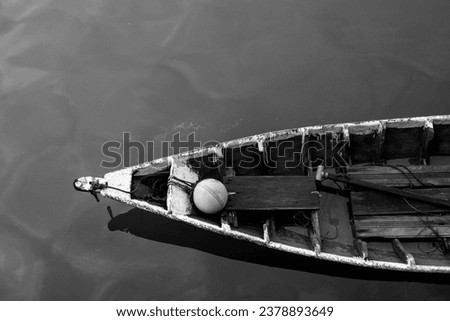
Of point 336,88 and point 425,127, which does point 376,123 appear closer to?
point 425,127

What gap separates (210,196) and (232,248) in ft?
5.72

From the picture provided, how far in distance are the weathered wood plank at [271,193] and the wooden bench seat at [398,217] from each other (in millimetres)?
932

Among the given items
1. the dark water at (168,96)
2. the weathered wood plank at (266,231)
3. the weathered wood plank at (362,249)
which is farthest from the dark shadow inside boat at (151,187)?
the weathered wood plank at (362,249)

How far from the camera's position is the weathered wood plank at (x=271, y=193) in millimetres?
8359

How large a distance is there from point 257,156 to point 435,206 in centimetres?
326

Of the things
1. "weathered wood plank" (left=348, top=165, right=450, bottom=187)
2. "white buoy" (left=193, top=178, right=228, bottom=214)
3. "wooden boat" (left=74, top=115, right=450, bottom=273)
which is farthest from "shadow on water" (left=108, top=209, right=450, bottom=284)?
"weathered wood plank" (left=348, top=165, right=450, bottom=187)

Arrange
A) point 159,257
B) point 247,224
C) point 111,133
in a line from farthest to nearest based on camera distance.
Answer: point 111,133, point 159,257, point 247,224

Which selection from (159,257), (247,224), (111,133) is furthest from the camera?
(111,133)

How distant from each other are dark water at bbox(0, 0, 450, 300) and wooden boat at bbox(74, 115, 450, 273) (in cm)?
95

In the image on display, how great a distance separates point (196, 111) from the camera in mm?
10891

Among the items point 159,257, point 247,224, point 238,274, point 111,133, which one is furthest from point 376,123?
point 111,133

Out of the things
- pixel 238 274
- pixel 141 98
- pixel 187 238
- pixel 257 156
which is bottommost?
pixel 238 274

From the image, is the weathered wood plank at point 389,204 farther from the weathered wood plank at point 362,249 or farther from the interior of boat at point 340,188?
the weathered wood plank at point 362,249

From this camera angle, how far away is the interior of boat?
834 cm
